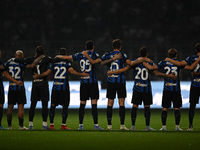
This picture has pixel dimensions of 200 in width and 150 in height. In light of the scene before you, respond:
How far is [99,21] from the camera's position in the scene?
81.7ft

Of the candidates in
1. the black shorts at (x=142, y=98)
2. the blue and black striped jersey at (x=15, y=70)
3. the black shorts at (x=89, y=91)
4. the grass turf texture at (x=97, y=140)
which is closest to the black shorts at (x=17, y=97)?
the blue and black striped jersey at (x=15, y=70)

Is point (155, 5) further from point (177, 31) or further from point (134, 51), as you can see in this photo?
point (134, 51)

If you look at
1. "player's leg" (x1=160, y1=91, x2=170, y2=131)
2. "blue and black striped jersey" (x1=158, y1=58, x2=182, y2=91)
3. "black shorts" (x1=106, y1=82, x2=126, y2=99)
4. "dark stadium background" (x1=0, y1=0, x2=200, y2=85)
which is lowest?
"player's leg" (x1=160, y1=91, x2=170, y2=131)

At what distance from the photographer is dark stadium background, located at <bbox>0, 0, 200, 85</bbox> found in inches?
939

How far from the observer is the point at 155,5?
82.8ft

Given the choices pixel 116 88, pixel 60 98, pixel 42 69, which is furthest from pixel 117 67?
pixel 42 69

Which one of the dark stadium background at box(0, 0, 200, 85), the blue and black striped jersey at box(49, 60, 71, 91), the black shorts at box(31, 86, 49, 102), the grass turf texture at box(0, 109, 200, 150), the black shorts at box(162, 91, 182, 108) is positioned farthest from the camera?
the dark stadium background at box(0, 0, 200, 85)

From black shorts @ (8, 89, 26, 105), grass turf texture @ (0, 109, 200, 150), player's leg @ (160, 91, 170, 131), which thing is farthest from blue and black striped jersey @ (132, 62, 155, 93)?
black shorts @ (8, 89, 26, 105)

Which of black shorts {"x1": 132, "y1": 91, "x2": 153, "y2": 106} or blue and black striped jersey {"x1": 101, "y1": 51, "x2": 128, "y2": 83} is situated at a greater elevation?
blue and black striped jersey {"x1": 101, "y1": 51, "x2": 128, "y2": 83}

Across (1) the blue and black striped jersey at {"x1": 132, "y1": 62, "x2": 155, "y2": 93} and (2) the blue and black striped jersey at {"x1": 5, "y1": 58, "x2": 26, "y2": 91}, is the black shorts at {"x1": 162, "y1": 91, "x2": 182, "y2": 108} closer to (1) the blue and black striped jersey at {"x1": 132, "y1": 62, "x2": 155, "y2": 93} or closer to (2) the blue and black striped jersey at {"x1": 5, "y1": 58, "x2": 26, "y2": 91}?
(1) the blue and black striped jersey at {"x1": 132, "y1": 62, "x2": 155, "y2": 93}

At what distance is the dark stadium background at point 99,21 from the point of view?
23859 mm

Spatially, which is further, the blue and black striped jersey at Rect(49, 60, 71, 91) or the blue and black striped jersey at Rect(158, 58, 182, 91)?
the blue and black striped jersey at Rect(49, 60, 71, 91)

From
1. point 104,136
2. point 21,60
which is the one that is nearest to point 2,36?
point 21,60

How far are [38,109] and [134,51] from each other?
6.02m
